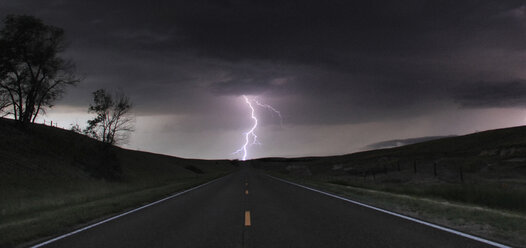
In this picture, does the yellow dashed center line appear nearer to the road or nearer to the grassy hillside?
the road

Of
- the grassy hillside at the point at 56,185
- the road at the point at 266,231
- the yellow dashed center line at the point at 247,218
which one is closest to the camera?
the road at the point at 266,231

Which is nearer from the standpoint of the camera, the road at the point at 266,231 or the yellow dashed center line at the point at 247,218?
the road at the point at 266,231

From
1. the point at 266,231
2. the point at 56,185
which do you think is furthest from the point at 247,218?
the point at 56,185

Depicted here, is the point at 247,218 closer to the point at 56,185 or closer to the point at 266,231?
the point at 266,231

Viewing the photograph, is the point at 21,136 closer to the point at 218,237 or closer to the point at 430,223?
the point at 218,237

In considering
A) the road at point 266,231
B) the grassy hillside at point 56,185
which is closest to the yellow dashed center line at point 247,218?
the road at point 266,231

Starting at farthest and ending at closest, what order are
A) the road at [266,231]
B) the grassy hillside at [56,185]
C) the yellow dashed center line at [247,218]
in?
the grassy hillside at [56,185]
the yellow dashed center line at [247,218]
the road at [266,231]

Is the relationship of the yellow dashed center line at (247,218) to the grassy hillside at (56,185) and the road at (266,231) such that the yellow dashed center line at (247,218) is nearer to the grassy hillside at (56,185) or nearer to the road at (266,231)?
the road at (266,231)

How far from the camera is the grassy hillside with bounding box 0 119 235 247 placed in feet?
34.2

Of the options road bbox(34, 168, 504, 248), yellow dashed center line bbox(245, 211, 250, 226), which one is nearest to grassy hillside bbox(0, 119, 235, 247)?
road bbox(34, 168, 504, 248)

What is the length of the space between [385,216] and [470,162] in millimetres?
40544

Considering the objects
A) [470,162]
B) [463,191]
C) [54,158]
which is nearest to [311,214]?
[463,191]

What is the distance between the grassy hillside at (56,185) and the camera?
10.4 metres

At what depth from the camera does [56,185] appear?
30578mm
